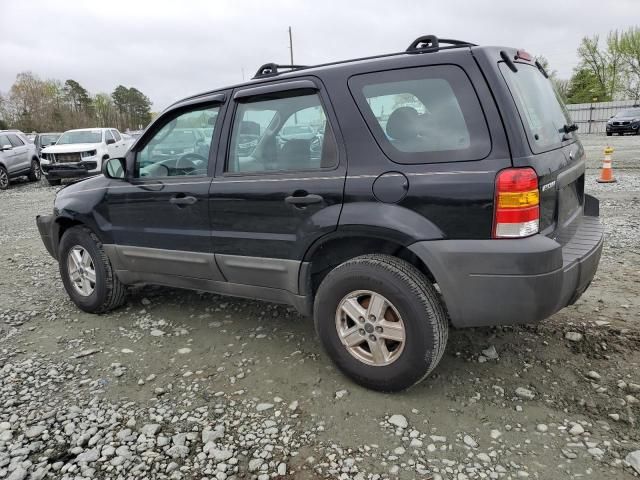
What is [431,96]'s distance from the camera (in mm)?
2586

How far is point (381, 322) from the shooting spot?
2715mm

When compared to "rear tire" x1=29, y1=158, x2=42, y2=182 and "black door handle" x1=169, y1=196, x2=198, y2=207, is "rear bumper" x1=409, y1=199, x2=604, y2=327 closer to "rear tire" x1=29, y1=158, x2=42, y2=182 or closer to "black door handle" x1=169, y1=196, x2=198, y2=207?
"black door handle" x1=169, y1=196, x2=198, y2=207

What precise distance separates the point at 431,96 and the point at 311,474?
199 cm

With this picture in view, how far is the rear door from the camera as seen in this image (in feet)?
8.06

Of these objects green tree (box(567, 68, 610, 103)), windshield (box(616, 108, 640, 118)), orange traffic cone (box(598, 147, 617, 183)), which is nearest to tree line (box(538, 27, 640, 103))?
green tree (box(567, 68, 610, 103))

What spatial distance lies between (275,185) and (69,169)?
13764 mm

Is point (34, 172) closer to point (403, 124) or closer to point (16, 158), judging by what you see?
point (16, 158)

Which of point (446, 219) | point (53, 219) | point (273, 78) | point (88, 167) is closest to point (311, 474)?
point (446, 219)

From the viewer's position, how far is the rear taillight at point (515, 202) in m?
2.34

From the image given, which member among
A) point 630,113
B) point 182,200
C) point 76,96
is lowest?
point 182,200

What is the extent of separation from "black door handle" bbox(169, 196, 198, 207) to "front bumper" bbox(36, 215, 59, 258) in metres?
1.61

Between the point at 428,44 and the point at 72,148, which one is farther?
the point at 72,148

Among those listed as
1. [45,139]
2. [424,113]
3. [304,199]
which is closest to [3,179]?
[45,139]

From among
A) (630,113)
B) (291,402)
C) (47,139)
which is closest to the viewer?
(291,402)
